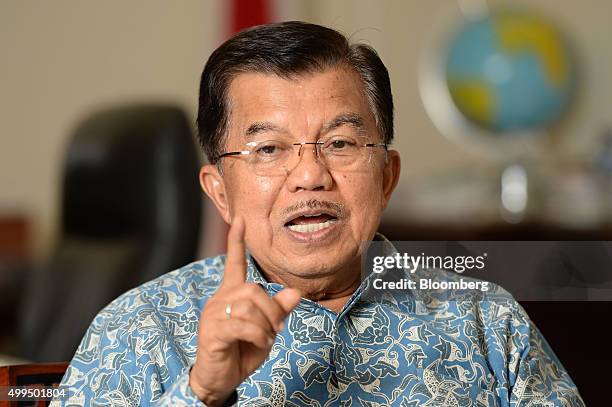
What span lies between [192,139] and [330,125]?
1.00 metres

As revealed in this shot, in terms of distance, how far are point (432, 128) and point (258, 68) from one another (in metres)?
2.12

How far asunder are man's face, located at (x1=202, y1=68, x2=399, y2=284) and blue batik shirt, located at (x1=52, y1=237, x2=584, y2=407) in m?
0.07

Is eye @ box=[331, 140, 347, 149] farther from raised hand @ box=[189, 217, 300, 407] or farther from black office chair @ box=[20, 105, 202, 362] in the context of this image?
black office chair @ box=[20, 105, 202, 362]

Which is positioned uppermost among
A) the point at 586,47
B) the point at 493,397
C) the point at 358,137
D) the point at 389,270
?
the point at 586,47

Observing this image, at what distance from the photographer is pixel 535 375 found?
4.64 ft

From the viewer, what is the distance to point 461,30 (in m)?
3.62

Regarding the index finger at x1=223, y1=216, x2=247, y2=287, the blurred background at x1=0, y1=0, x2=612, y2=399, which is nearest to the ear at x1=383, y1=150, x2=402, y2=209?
the blurred background at x1=0, y1=0, x2=612, y2=399

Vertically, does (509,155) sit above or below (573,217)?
above

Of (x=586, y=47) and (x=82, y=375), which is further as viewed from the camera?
(x=586, y=47)

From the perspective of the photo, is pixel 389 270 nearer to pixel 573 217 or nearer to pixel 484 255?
pixel 484 255

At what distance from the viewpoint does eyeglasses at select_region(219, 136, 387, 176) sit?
133cm

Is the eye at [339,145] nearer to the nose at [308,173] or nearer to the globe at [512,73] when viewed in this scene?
the nose at [308,173]

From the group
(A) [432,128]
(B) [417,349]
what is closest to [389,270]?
(B) [417,349]

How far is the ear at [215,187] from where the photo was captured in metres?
1.45
